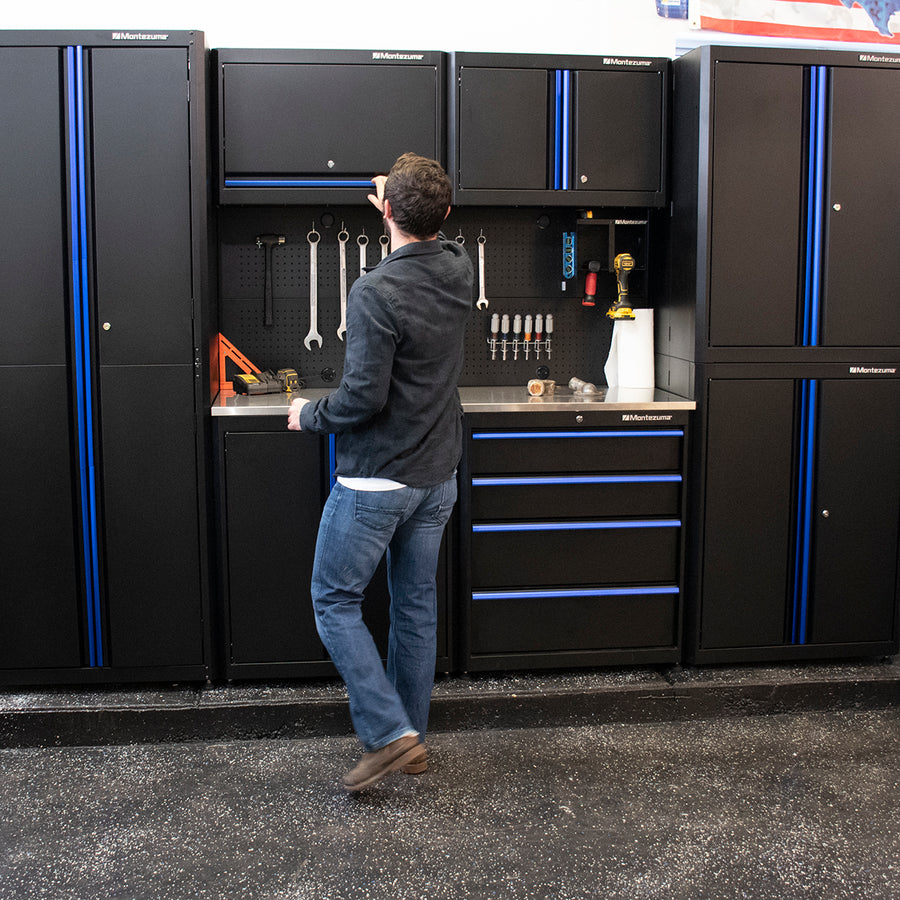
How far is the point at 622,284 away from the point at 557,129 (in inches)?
23.5

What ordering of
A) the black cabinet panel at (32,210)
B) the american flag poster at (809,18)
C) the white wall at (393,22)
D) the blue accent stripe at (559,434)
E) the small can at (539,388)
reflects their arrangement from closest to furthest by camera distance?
the black cabinet panel at (32,210) → the blue accent stripe at (559,434) → the small can at (539,388) → the white wall at (393,22) → the american flag poster at (809,18)

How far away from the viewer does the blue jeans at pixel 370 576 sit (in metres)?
2.39

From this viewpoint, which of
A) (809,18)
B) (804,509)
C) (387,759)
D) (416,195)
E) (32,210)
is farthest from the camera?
(809,18)

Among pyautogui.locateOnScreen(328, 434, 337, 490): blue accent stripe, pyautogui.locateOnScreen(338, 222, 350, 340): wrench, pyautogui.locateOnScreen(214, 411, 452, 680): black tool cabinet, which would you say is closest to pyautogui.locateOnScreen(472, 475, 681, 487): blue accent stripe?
pyautogui.locateOnScreen(214, 411, 452, 680): black tool cabinet

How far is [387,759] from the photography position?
7.89 feet

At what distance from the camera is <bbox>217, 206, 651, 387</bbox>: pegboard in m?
3.51

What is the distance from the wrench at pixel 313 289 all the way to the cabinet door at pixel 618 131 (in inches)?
37.9

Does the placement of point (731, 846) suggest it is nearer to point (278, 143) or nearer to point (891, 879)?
point (891, 879)

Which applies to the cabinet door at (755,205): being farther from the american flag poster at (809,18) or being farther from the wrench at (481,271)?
the american flag poster at (809,18)

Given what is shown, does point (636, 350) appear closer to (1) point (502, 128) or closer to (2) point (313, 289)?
(1) point (502, 128)

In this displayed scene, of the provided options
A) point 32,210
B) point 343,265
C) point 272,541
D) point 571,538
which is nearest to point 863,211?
point 571,538

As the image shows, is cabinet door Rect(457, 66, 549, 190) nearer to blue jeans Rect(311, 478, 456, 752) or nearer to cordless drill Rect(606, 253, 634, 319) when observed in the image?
cordless drill Rect(606, 253, 634, 319)

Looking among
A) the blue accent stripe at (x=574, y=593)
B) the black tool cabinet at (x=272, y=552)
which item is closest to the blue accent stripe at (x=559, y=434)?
the black tool cabinet at (x=272, y=552)

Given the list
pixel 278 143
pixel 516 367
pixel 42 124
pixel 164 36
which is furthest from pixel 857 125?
pixel 42 124
